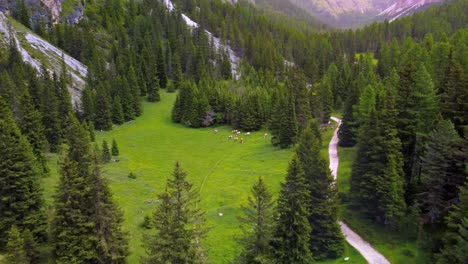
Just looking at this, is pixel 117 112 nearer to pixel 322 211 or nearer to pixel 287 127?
pixel 287 127

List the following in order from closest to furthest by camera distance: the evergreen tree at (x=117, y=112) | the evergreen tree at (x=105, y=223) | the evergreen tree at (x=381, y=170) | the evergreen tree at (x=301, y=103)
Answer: the evergreen tree at (x=105, y=223) → the evergreen tree at (x=381, y=170) → the evergreen tree at (x=301, y=103) → the evergreen tree at (x=117, y=112)

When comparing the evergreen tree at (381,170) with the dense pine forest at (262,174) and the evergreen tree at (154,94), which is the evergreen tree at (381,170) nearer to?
the dense pine forest at (262,174)

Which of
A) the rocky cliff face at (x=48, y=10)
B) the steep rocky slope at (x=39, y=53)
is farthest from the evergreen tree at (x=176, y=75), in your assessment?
the rocky cliff face at (x=48, y=10)

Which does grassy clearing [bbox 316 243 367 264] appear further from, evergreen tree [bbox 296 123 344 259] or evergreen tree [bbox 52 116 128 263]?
evergreen tree [bbox 52 116 128 263]

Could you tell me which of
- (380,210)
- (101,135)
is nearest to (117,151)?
(101,135)

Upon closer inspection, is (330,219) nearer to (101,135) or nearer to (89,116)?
(101,135)

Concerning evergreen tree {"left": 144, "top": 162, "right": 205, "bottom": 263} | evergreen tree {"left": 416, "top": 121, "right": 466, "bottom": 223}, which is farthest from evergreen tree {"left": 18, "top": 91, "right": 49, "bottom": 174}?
evergreen tree {"left": 416, "top": 121, "right": 466, "bottom": 223}
